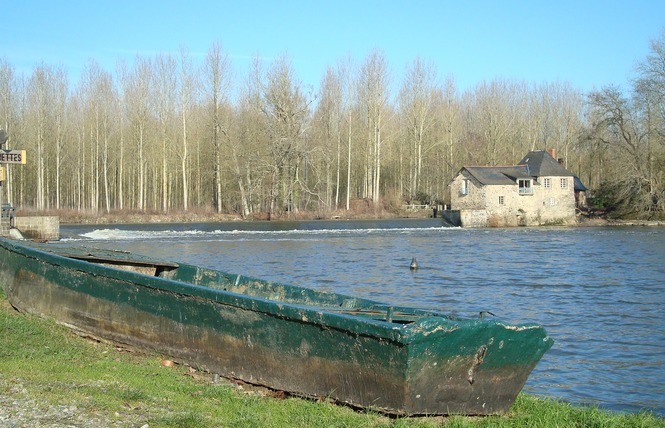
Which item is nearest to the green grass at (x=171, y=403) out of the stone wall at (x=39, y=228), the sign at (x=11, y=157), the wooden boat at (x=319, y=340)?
the wooden boat at (x=319, y=340)

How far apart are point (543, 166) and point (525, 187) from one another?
136 inches

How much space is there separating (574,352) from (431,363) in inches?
270

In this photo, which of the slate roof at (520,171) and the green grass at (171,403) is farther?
the slate roof at (520,171)

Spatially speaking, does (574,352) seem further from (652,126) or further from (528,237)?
(652,126)

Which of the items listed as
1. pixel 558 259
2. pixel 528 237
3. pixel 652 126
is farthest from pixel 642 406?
pixel 652 126

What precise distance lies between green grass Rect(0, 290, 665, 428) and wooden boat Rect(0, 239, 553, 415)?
0.74ft

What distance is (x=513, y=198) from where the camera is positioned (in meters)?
67.1

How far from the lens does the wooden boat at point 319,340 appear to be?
283 inches

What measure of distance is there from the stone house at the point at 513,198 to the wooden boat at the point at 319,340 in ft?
186

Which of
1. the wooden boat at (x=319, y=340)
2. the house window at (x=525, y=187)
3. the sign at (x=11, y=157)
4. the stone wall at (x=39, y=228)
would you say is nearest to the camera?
the wooden boat at (x=319, y=340)

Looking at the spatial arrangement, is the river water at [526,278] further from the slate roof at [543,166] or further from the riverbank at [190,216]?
the riverbank at [190,216]

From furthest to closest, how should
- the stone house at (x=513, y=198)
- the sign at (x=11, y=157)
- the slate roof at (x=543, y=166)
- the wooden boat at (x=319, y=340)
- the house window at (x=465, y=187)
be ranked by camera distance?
1. the house window at (x=465, y=187)
2. the slate roof at (x=543, y=166)
3. the stone house at (x=513, y=198)
4. the sign at (x=11, y=157)
5. the wooden boat at (x=319, y=340)

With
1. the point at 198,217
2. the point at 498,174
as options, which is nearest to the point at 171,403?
the point at 198,217

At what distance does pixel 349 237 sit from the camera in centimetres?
4806
